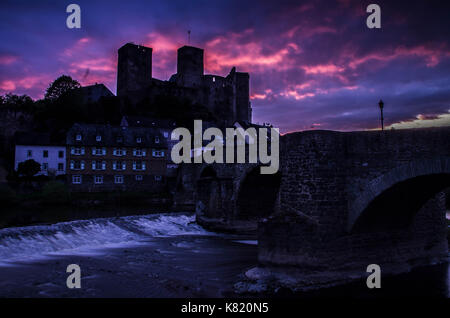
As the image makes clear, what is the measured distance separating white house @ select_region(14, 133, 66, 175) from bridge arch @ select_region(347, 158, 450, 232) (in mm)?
51786

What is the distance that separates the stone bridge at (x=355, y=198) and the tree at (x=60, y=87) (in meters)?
68.7

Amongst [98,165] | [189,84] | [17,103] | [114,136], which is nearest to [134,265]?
[98,165]

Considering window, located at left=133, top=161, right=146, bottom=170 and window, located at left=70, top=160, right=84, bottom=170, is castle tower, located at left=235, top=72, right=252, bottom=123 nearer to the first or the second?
window, located at left=133, top=161, right=146, bottom=170

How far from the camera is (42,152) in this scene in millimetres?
56094

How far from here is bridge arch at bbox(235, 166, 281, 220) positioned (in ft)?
80.3

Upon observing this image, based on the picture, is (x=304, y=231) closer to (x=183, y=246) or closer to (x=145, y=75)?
(x=183, y=246)

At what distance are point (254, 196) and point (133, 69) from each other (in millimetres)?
64304

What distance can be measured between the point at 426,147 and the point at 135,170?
48.9 m

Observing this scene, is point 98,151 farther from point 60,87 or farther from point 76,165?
point 60,87

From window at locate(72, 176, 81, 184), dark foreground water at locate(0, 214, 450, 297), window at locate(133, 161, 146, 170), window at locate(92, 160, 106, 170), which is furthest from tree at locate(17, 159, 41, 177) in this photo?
dark foreground water at locate(0, 214, 450, 297)

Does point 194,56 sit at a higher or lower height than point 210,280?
higher

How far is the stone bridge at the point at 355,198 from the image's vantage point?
11414 mm

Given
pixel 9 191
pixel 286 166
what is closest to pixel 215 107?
pixel 9 191
